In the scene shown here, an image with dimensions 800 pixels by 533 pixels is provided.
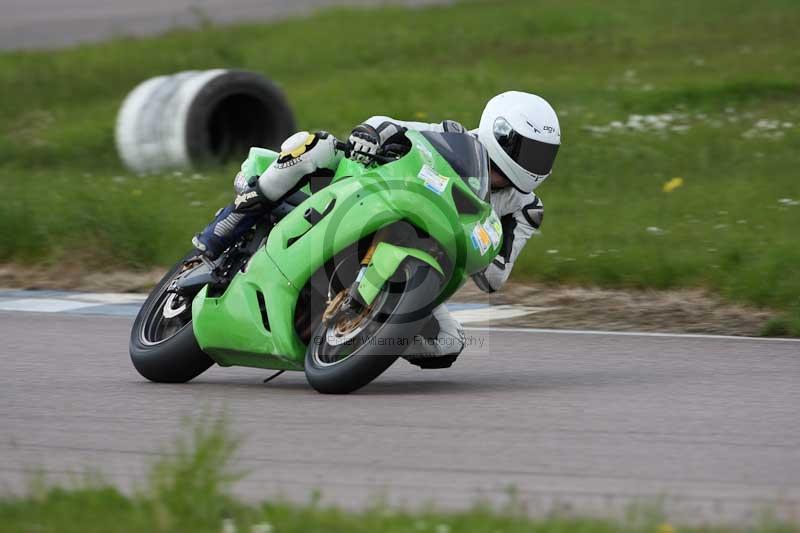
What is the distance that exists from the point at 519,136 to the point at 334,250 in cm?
100

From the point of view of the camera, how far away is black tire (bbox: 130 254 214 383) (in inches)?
279

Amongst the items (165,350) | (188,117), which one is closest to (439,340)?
(165,350)

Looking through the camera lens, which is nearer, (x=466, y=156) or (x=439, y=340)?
(x=466, y=156)

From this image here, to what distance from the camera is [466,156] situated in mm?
6559

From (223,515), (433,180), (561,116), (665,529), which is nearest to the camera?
(665,529)

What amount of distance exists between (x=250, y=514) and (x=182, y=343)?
267 centimetres

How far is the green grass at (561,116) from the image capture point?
10.9 metres

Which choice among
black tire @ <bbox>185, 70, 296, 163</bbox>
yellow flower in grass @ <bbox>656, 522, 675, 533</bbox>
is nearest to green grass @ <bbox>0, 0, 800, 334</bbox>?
black tire @ <bbox>185, 70, 296, 163</bbox>

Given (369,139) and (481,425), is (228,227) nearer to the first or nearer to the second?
(369,139)

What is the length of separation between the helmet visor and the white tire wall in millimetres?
7389

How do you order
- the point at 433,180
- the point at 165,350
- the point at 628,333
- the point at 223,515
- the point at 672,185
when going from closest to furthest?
the point at 223,515, the point at 433,180, the point at 165,350, the point at 628,333, the point at 672,185

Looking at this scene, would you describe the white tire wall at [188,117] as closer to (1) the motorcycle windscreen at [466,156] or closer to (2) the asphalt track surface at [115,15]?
(1) the motorcycle windscreen at [466,156]

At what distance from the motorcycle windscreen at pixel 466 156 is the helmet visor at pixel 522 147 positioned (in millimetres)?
118

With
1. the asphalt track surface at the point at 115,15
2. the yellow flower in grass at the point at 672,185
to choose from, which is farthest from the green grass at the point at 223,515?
the asphalt track surface at the point at 115,15
